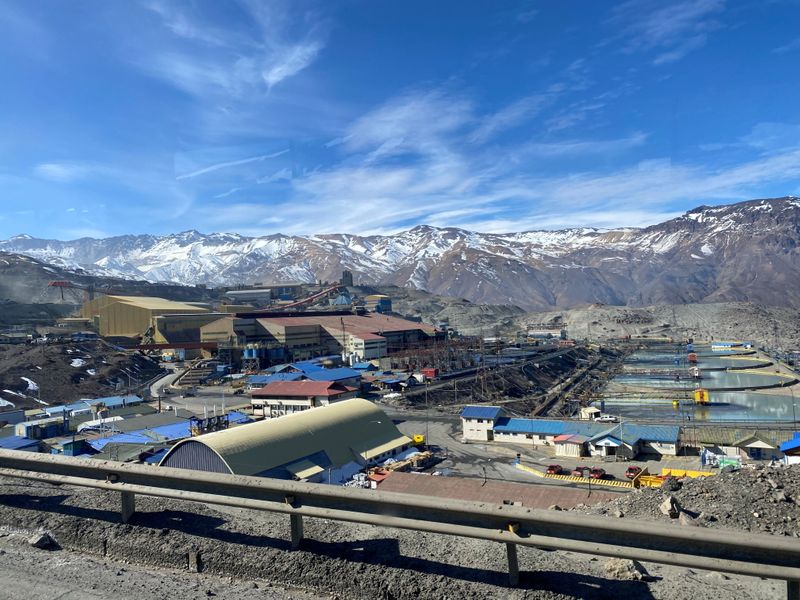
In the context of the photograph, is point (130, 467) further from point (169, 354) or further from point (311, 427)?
point (169, 354)

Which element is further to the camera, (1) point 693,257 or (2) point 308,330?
(1) point 693,257

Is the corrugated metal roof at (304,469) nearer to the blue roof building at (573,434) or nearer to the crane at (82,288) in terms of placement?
the blue roof building at (573,434)

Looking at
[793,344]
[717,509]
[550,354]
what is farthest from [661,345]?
[717,509]

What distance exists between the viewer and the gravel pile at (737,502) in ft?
9.00

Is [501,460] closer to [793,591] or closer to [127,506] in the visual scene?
[127,506]

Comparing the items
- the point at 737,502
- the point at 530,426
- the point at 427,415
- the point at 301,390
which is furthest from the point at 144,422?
the point at 737,502

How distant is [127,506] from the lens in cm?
228

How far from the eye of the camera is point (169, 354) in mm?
35594

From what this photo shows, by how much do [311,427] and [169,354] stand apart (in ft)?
86.8

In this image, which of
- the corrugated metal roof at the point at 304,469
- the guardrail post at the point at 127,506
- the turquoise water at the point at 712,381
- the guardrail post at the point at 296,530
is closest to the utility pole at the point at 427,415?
the corrugated metal roof at the point at 304,469

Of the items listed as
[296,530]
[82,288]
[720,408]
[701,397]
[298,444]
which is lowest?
[720,408]

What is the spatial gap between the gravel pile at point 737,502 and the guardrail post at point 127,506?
262 cm

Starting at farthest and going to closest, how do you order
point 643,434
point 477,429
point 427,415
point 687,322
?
point 687,322 < point 427,415 < point 477,429 < point 643,434

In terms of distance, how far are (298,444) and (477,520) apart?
10.4m
